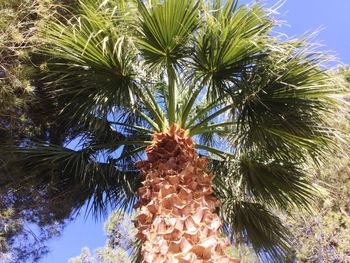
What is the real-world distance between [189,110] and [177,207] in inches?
60.3

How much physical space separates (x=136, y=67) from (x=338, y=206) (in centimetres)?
874

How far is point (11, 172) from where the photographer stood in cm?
548

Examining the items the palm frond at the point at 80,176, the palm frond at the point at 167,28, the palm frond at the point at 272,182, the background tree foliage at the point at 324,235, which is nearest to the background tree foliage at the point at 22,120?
the palm frond at the point at 80,176

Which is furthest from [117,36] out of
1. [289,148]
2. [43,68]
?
[289,148]

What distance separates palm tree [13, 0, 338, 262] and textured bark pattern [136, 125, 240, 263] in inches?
0.5

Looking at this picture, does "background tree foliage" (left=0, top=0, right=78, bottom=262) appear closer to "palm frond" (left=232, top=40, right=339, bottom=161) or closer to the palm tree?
the palm tree

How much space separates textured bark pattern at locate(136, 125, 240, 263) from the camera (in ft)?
12.2

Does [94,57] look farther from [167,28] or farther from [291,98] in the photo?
[291,98]

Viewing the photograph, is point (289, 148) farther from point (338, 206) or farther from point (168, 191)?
point (338, 206)

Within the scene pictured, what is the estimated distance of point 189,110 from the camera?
17.3 feet

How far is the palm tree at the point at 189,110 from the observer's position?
14.1 feet

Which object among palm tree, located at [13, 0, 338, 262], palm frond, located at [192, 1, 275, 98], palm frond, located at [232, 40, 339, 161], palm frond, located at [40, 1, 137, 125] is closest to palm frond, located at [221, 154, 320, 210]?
palm tree, located at [13, 0, 338, 262]

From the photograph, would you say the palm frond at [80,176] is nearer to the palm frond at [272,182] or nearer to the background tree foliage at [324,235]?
the palm frond at [272,182]

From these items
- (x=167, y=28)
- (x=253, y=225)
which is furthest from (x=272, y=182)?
(x=167, y=28)
